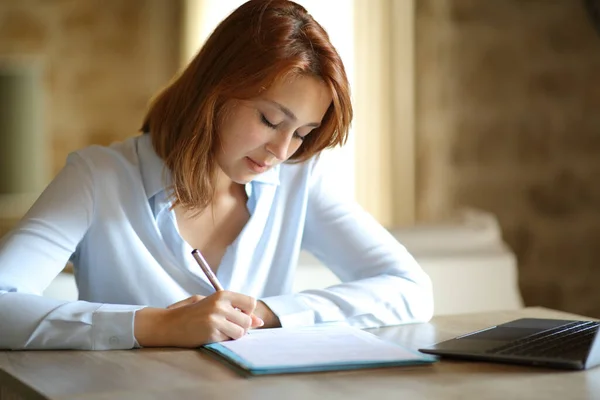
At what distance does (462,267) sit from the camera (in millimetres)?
2531

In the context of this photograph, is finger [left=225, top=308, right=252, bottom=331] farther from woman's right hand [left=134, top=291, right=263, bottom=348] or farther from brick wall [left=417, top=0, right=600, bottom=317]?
brick wall [left=417, top=0, right=600, bottom=317]

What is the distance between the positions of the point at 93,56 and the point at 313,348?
4050 mm

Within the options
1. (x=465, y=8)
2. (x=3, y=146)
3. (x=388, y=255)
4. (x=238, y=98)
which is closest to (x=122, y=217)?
(x=238, y=98)

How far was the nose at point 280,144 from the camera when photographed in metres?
1.79

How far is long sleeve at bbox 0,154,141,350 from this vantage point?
150 centimetres

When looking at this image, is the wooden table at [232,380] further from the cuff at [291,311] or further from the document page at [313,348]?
the cuff at [291,311]

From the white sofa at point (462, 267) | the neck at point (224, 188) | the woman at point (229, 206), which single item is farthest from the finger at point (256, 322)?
the white sofa at point (462, 267)

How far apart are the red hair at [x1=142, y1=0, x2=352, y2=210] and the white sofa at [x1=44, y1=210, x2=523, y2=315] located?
0.62 metres

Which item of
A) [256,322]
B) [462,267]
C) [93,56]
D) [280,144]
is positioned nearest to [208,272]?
[256,322]

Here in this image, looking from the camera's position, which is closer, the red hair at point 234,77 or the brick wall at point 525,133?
the red hair at point 234,77

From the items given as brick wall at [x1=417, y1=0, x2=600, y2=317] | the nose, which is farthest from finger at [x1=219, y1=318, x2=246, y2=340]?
brick wall at [x1=417, y1=0, x2=600, y2=317]

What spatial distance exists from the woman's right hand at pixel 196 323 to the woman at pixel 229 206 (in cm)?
7

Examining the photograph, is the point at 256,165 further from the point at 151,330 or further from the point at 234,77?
the point at 151,330

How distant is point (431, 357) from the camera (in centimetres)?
140
